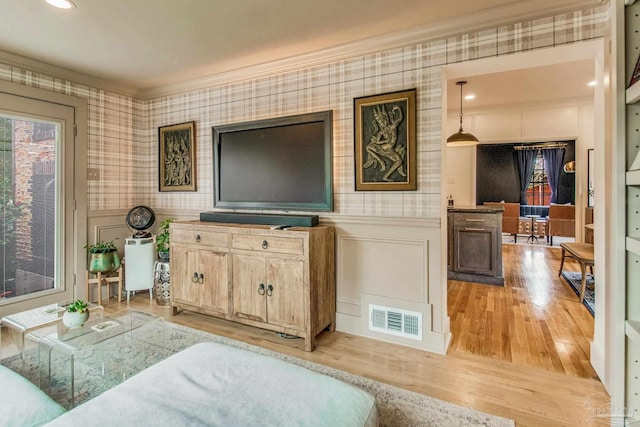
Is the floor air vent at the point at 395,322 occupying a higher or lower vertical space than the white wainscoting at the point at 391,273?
lower

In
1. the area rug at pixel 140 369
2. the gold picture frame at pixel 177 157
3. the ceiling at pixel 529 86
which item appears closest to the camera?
the area rug at pixel 140 369

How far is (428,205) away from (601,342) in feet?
4.65

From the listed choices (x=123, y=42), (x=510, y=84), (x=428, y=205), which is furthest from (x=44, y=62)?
(x=510, y=84)

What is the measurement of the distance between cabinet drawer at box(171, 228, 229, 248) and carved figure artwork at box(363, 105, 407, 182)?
1.40 meters

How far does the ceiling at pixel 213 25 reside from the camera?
86.7 inches

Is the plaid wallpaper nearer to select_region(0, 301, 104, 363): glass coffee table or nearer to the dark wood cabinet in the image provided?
select_region(0, 301, 104, 363): glass coffee table

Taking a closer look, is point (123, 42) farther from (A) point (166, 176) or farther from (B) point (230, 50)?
(A) point (166, 176)

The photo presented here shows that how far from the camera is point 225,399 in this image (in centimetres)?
108

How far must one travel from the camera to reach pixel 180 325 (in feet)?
9.93

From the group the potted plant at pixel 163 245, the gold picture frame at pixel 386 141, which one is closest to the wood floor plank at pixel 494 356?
the potted plant at pixel 163 245

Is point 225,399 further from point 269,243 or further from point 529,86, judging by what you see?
point 529,86

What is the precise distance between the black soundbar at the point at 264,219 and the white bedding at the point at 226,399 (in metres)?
1.56

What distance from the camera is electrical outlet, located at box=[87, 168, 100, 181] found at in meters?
3.58

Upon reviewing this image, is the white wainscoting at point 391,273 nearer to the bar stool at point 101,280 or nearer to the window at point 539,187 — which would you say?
the bar stool at point 101,280
